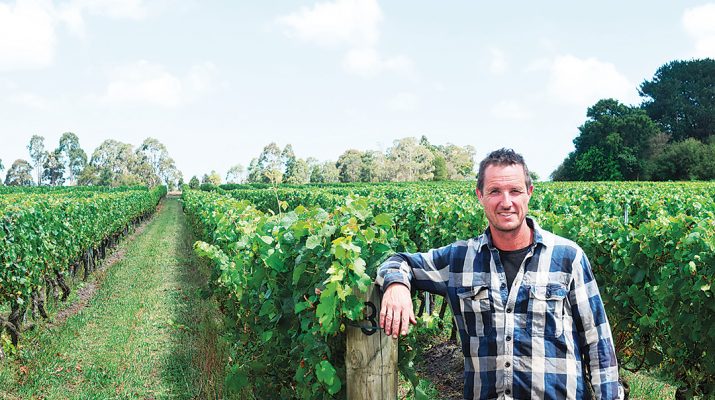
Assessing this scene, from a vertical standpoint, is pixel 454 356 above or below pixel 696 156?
below

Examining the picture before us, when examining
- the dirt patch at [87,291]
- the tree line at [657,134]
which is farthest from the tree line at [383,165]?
the dirt patch at [87,291]

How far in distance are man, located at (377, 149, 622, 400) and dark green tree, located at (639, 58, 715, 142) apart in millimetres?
80424


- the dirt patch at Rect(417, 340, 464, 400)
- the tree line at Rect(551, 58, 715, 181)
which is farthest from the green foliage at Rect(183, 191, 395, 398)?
the tree line at Rect(551, 58, 715, 181)

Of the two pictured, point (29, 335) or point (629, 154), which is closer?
point (29, 335)

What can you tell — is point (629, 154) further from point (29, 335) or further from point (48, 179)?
point (48, 179)

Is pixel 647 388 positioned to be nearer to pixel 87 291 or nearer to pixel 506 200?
pixel 506 200

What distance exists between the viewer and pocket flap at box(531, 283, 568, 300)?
2254mm

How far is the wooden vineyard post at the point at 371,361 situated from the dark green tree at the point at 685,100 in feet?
265

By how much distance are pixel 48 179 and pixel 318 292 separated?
462ft

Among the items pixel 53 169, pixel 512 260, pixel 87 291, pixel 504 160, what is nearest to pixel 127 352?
pixel 87 291

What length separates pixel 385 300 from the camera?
228 cm

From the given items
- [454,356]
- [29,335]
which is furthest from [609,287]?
[29,335]

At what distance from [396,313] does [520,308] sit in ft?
1.61

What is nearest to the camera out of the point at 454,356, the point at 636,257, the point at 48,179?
the point at 636,257
